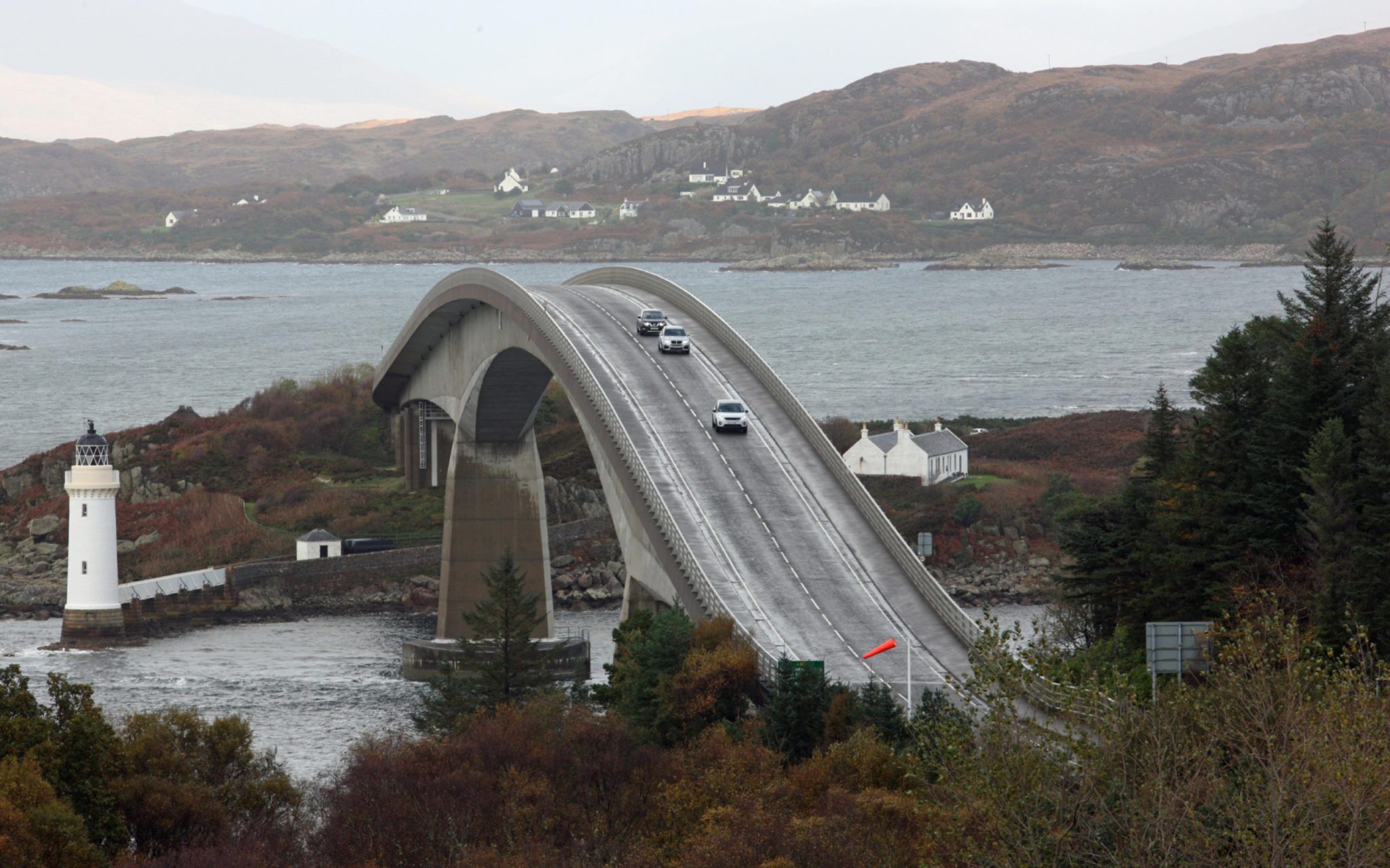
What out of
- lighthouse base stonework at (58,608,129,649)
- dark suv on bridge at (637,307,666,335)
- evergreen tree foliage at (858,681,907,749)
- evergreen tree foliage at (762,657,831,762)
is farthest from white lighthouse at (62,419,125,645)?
evergreen tree foliage at (858,681,907,749)

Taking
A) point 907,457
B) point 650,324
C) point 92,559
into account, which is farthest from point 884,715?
point 907,457

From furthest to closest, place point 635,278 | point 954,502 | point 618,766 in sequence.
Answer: point 954,502, point 635,278, point 618,766

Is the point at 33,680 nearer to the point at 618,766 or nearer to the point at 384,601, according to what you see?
the point at 384,601

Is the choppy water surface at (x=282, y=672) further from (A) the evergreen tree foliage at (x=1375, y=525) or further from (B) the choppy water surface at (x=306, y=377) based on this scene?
(A) the evergreen tree foliage at (x=1375, y=525)

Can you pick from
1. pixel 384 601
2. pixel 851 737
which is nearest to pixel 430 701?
pixel 851 737

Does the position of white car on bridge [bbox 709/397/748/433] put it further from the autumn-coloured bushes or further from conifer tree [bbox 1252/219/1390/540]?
the autumn-coloured bushes

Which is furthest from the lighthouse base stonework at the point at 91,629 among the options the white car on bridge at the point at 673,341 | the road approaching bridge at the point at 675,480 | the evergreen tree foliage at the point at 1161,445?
the evergreen tree foliage at the point at 1161,445

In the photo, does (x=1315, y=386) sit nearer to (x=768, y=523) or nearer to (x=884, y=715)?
(x=884, y=715)
